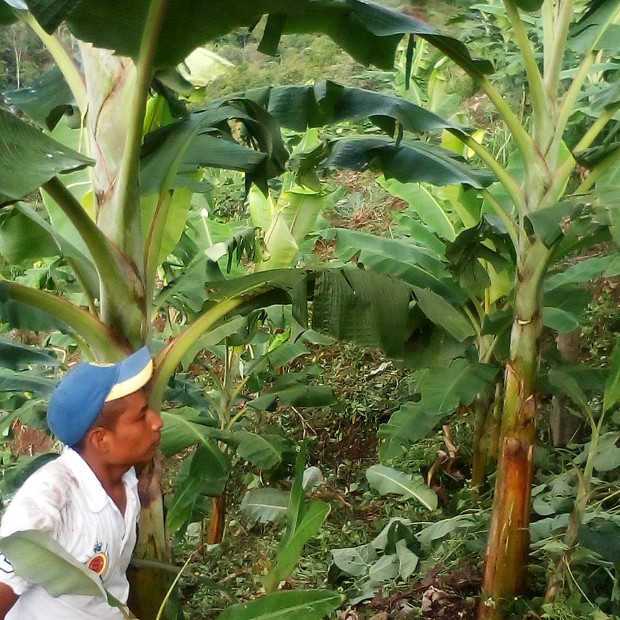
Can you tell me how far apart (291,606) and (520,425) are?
1152mm

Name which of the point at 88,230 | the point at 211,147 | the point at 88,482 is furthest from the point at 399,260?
the point at 88,482

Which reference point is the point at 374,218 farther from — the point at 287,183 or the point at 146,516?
the point at 146,516

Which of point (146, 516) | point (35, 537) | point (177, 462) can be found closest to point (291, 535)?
point (146, 516)

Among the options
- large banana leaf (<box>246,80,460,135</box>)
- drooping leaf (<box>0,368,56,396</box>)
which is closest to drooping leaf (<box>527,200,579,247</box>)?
large banana leaf (<box>246,80,460,135</box>)

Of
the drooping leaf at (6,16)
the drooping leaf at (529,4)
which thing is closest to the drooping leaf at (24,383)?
the drooping leaf at (6,16)

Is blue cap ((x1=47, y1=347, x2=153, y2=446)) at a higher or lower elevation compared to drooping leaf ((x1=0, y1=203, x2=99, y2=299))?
lower

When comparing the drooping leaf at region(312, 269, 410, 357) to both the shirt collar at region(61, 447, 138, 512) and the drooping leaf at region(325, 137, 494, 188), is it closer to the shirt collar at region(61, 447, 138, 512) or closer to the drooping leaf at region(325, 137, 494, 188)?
the drooping leaf at region(325, 137, 494, 188)

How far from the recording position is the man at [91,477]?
1439 millimetres

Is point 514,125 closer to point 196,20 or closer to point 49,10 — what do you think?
point 196,20

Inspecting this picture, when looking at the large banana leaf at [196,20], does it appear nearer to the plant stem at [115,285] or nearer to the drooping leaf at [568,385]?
the plant stem at [115,285]

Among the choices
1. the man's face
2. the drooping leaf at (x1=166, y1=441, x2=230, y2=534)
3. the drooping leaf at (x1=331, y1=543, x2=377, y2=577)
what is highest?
the man's face

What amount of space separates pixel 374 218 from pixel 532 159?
459 centimetres

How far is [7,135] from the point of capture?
4.36 ft

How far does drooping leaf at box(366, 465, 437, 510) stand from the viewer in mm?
3316
